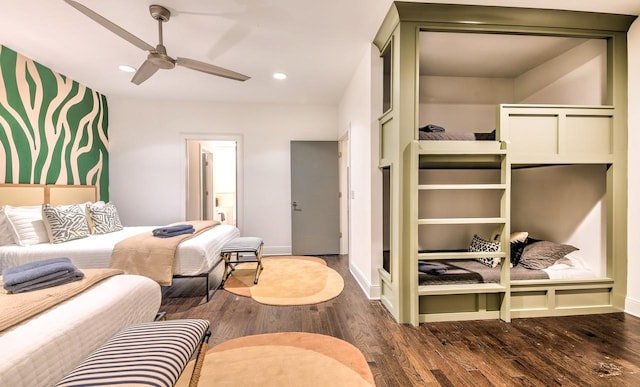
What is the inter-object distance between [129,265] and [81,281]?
1165 millimetres

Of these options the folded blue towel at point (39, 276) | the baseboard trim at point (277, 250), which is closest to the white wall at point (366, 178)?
the baseboard trim at point (277, 250)

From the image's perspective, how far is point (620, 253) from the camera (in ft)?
8.39

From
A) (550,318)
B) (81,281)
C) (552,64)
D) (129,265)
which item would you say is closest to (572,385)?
(550,318)

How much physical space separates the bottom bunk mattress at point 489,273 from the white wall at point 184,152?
2.90 meters

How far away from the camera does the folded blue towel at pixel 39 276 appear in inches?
57.1

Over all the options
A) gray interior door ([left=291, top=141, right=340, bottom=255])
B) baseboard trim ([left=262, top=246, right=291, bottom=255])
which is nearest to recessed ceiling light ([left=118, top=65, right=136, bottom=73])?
gray interior door ([left=291, top=141, right=340, bottom=255])

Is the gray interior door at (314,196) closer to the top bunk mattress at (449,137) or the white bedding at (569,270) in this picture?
the top bunk mattress at (449,137)

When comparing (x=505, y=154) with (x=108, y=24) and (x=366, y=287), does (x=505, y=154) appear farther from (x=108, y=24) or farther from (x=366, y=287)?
(x=108, y=24)

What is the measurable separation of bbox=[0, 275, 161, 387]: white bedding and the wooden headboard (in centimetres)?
250

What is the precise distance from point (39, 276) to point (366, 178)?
105 inches

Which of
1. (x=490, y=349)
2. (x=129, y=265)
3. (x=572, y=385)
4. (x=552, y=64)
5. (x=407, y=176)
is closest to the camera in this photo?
(x=572, y=385)

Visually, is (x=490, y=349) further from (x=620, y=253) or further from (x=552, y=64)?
(x=552, y=64)

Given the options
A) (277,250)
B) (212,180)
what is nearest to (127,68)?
(277,250)

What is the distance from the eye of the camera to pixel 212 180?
22.8ft
